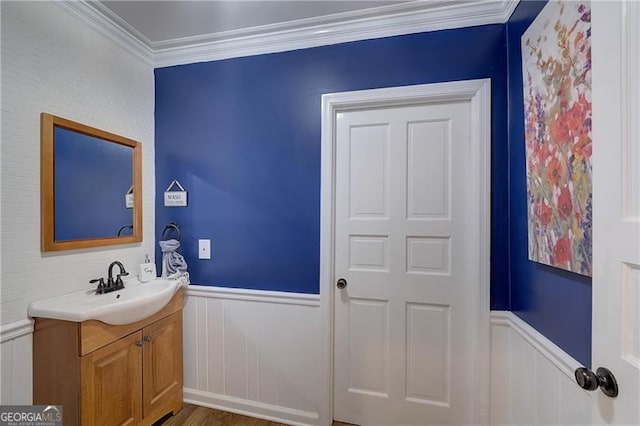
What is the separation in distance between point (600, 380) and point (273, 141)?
71.4 inches

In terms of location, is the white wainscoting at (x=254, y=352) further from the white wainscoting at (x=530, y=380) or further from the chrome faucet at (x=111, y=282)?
the white wainscoting at (x=530, y=380)

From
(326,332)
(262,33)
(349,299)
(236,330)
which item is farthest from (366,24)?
(236,330)

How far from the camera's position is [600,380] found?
74cm

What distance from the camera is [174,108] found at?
7.09ft

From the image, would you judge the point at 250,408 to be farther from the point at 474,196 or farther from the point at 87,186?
the point at 474,196

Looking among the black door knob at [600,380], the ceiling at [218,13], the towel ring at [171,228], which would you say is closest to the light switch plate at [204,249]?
the towel ring at [171,228]

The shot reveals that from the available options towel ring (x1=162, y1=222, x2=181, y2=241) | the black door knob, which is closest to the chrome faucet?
towel ring (x1=162, y1=222, x2=181, y2=241)

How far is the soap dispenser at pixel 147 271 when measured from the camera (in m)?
2.00

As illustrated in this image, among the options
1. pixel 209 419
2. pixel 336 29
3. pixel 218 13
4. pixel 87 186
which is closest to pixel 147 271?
pixel 87 186

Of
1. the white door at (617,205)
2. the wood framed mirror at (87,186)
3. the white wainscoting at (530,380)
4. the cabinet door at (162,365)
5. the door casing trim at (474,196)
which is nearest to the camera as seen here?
the white door at (617,205)

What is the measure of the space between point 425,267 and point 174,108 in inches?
81.2

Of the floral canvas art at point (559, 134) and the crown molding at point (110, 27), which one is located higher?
the crown molding at point (110, 27)

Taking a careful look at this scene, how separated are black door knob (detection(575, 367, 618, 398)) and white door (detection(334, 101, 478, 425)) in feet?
2.99

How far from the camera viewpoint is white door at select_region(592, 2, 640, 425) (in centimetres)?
65
